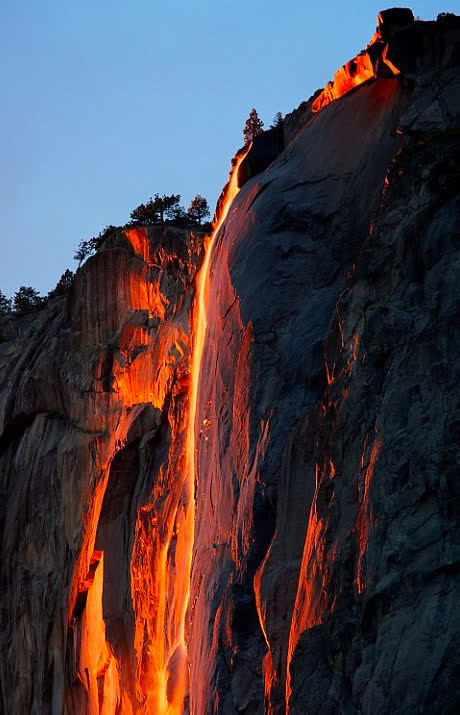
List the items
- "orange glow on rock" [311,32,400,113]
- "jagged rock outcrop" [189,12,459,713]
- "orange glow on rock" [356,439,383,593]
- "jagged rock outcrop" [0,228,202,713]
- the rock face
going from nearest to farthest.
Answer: "jagged rock outcrop" [189,12,459,713] → the rock face → "orange glow on rock" [356,439,383,593] → "orange glow on rock" [311,32,400,113] → "jagged rock outcrop" [0,228,202,713]

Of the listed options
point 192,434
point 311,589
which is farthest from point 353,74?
point 311,589

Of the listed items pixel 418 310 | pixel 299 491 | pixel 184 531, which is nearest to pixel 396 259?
pixel 418 310

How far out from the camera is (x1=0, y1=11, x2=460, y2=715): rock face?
9.74 meters

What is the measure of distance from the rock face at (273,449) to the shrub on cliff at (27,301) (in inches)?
589

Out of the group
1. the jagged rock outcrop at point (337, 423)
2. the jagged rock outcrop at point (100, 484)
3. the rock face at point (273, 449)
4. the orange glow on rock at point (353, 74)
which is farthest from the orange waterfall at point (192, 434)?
the orange glow on rock at point (353, 74)

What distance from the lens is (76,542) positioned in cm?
2777

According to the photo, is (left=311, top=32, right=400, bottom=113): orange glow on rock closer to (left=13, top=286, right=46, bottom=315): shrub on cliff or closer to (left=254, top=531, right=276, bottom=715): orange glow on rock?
(left=254, top=531, right=276, bottom=715): orange glow on rock

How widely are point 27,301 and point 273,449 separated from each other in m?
35.7

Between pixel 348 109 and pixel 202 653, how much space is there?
7.47 metres

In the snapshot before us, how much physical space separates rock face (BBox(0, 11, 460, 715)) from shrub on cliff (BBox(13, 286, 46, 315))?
1497 cm

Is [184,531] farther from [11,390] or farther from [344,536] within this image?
[11,390]

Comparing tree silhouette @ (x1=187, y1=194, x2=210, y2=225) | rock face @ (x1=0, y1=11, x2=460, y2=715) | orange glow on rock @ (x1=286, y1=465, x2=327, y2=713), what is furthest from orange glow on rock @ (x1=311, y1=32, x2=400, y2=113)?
tree silhouette @ (x1=187, y1=194, x2=210, y2=225)

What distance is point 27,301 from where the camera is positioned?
48.8m

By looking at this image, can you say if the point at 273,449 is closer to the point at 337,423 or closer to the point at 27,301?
the point at 337,423
